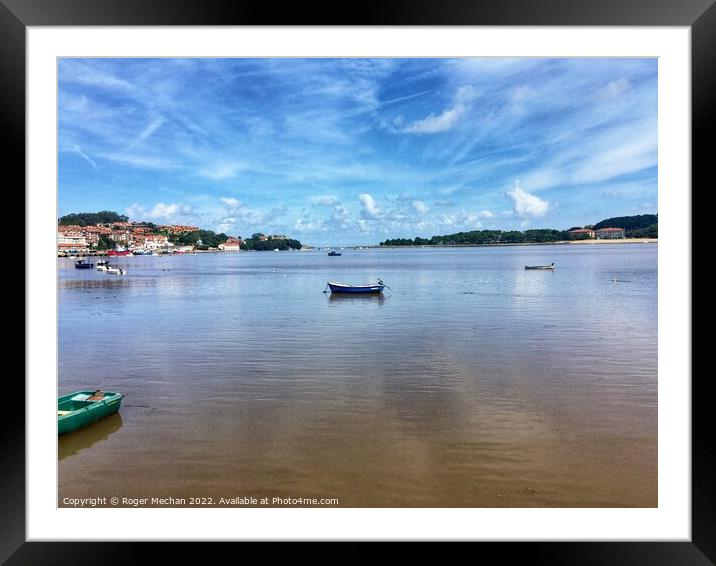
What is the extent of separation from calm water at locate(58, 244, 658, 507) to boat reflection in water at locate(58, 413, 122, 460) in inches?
0.5

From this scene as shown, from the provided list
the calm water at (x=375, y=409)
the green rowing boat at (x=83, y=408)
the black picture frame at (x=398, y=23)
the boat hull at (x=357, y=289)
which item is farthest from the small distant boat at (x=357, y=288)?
the black picture frame at (x=398, y=23)

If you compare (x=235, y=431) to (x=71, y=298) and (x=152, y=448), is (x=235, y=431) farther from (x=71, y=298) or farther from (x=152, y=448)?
(x=71, y=298)

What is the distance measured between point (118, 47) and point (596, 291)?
12.7m

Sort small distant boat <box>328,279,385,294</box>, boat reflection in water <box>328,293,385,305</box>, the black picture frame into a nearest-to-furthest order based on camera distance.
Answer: the black picture frame → boat reflection in water <box>328,293,385,305</box> → small distant boat <box>328,279,385,294</box>

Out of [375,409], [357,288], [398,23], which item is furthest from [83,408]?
[357,288]

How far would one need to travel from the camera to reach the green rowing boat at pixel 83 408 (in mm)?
3152

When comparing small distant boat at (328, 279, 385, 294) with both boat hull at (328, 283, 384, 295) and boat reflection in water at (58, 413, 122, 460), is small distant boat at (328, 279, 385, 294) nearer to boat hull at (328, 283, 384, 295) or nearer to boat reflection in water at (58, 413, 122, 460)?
boat hull at (328, 283, 384, 295)

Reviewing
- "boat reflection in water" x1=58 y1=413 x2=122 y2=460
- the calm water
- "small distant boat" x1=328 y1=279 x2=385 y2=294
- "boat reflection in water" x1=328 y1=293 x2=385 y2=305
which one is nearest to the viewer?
the calm water

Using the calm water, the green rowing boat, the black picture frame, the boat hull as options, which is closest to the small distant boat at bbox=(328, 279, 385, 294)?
the boat hull

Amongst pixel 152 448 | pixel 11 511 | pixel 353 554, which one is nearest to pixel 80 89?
Result: pixel 152 448

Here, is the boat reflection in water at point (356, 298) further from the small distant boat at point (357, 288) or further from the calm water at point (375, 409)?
the calm water at point (375, 409)

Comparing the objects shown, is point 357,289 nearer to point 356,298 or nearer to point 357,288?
point 357,288

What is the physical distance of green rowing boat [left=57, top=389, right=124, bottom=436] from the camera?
124 inches

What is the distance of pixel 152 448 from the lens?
9.96 ft
